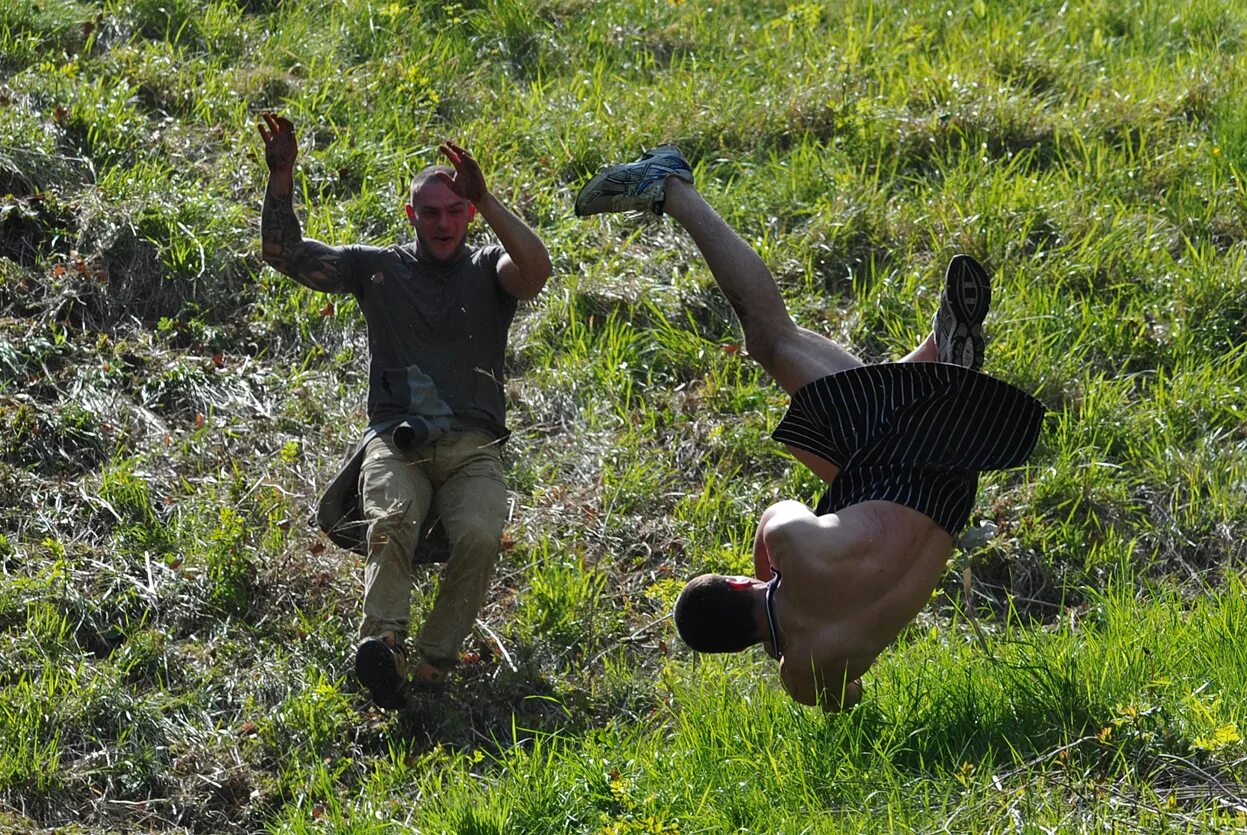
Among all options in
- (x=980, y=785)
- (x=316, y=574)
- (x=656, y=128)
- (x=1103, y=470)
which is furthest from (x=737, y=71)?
(x=980, y=785)

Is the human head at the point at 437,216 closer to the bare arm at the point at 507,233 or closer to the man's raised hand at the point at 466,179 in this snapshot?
the bare arm at the point at 507,233

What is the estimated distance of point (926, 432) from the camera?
4.93 metres

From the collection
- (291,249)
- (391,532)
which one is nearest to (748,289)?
(391,532)

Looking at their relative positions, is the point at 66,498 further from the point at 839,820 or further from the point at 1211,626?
the point at 1211,626

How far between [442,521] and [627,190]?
1393 mm

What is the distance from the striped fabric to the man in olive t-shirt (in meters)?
1.36

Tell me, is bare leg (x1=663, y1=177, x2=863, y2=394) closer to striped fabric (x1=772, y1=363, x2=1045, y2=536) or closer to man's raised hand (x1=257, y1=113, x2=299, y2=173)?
striped fabric (x1=772, y1=363, x2=1045, y2=536)

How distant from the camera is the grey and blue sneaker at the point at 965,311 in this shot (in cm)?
505

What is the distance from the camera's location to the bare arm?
17.8 feet

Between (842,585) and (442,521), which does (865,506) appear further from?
(442,521)

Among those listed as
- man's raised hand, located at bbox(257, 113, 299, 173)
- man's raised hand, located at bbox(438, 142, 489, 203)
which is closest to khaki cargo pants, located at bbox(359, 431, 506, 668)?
man's raised hand, located at bbox(438, 142, 489, 203)

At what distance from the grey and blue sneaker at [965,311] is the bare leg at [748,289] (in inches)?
16.3

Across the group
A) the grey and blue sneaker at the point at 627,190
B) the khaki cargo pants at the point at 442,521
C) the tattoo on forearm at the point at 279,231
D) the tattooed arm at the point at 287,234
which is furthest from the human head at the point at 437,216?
the khaki cargo pants at the point at 442,521

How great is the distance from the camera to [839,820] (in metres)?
4.36
